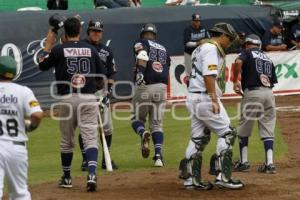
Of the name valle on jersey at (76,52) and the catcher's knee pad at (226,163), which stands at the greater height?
the name valle on jersey at (76,52)

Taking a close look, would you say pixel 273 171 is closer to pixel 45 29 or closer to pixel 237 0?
pixel 45 29

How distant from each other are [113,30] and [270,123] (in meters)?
10.2

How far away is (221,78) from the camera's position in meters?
10.7

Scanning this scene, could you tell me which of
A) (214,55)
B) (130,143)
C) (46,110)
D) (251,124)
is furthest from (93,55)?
(46,110)

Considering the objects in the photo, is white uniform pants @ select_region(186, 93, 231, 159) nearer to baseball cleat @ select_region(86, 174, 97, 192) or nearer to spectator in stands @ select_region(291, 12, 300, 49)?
baseball cleat @ select_region(86, 174, 97, 192)

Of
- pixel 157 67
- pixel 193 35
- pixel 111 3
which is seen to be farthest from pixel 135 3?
pixel 157 67

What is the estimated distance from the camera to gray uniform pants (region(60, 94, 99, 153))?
1064cm

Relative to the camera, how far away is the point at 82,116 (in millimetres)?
10672

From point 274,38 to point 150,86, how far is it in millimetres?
10741

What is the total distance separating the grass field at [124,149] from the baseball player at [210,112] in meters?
2.23

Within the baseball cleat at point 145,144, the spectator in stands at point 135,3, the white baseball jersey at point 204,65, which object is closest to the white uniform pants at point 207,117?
the white baseball jersey at point 204,65

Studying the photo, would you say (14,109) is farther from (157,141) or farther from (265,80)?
(157,141)

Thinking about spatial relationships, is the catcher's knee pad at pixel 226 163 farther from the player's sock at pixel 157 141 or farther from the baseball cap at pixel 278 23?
the baseball cap at pixel 278 23

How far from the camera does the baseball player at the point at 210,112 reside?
33.9 feet
